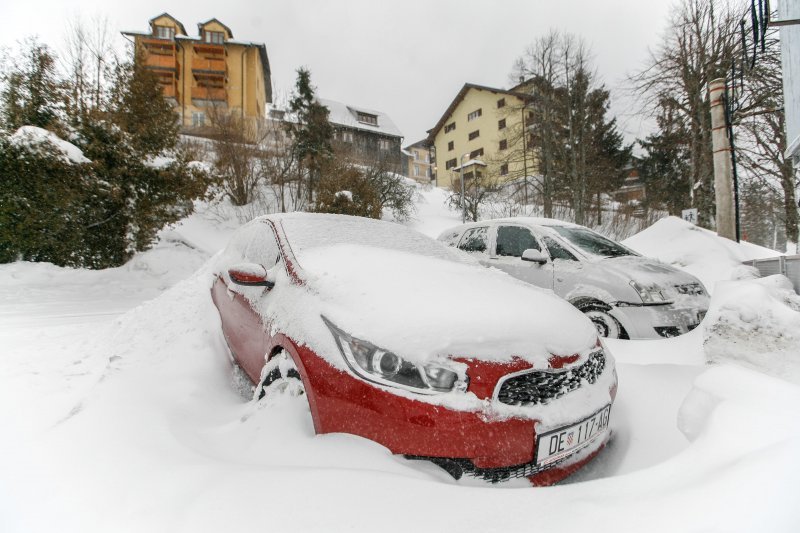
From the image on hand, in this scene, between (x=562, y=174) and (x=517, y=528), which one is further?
(x=562, y=174)

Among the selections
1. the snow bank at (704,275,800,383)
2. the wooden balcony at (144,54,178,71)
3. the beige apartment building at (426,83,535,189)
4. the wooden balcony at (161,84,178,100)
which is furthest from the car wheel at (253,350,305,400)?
the wooden balcony at (144,54,178,71)

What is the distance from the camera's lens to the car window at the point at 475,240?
229 inches

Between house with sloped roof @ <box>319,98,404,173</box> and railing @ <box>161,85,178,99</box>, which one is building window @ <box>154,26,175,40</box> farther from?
house with sloped roof @ <box>319,98,404,173</box>

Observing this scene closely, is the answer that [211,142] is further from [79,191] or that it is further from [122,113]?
[79,191]

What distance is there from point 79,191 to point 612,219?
2210 centimetres

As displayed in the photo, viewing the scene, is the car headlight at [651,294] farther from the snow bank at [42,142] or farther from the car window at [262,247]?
the snow bank at [42,142]

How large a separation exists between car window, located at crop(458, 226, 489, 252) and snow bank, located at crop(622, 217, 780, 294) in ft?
14.4

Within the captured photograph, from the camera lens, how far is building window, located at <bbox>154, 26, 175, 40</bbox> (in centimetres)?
3347

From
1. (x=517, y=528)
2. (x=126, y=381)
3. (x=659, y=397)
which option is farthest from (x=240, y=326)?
(x=659, y=397)

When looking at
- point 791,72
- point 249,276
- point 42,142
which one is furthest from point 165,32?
point 249,276

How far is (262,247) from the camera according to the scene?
125 inches

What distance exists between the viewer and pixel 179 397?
95.8 inches

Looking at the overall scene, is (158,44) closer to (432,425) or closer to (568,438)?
(432,425)

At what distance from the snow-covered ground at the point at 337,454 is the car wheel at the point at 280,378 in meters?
0.08
